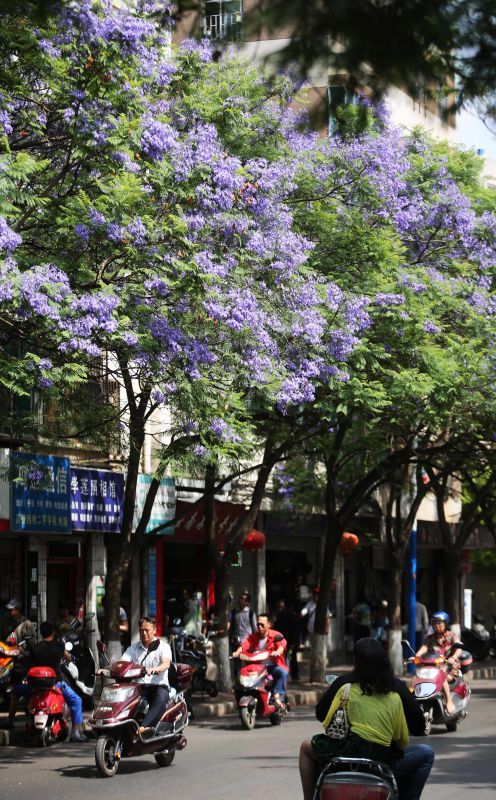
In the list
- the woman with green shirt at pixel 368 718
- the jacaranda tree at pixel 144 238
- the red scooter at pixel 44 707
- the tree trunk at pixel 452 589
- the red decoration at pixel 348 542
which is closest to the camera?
the woman with green shirt at pixel 368 718

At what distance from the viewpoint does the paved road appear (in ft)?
40.8

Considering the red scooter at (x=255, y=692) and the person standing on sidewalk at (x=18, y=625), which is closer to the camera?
the red scooter at (x=255, y=692)

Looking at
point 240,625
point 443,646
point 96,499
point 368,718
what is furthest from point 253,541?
point 368,718

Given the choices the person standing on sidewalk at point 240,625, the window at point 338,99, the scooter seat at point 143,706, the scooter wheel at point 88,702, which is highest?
the window at point 338,99

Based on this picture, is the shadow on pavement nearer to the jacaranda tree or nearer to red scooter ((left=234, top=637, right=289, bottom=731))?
red scooter ((left=234, top=637, right=289, bottom=731))

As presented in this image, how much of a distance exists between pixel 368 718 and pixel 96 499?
1887 cm

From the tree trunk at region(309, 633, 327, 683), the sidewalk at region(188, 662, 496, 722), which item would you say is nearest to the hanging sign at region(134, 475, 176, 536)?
the tree trunk at region(309, 633, 327, 683)

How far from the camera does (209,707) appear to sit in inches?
877

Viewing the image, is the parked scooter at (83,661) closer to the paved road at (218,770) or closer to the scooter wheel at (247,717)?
the scooter wheel at (247,717)

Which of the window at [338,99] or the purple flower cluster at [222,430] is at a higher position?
the window at [338,99]

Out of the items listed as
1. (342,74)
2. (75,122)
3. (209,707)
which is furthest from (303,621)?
(342,74)

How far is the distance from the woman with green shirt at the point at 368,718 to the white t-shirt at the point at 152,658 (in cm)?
688

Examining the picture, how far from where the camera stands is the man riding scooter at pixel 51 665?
56.7ft

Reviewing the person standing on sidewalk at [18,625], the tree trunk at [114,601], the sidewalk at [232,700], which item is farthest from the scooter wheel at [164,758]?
the sidewalk at [232,700]
